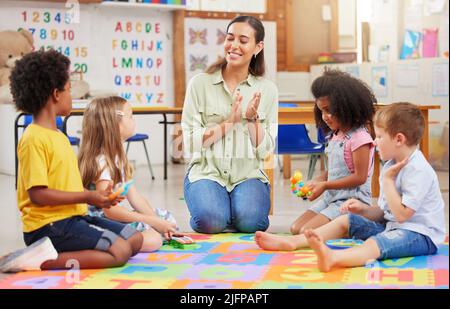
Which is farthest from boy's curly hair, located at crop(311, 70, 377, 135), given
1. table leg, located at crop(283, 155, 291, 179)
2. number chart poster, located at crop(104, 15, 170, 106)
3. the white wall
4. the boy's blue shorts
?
number chart poster, located at crop(104, 15, 170, 106)

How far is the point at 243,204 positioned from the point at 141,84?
312cm

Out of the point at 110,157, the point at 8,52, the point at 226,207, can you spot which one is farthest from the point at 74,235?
the point at 8,52

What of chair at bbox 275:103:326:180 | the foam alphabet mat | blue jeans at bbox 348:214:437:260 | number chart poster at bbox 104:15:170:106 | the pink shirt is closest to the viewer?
the foam alphabet mat

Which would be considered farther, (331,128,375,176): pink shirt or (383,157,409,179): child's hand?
(331,128,375,176): pink shirt

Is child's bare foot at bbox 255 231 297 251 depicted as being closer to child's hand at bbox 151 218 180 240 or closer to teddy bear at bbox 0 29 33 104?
child's hand at bbox 151 218 180 240

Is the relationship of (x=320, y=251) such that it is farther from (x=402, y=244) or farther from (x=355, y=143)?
(x=355, y=143)

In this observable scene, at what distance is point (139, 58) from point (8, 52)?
0.96 meters

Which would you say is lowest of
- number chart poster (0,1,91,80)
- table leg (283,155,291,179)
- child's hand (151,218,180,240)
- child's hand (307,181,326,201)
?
table leg (283,155,291,179)

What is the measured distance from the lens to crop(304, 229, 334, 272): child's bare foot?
1801 mm

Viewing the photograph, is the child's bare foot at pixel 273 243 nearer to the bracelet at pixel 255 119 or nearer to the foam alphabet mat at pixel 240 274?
the foam alphabet mat at pixel 240 274

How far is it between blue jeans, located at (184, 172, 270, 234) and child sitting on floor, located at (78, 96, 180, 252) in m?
0.20

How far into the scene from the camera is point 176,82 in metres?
5.55

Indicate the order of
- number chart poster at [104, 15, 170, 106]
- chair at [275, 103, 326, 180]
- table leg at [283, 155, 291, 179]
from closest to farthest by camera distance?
chair at [275, 103, 326, 180], table leg at [283, 155, 291, 179], number chart poster at [104, 15, 170, 106]

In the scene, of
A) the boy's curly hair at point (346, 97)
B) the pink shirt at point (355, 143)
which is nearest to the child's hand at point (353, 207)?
the pink shirt at point (355, 143)
